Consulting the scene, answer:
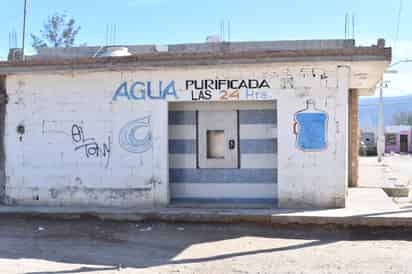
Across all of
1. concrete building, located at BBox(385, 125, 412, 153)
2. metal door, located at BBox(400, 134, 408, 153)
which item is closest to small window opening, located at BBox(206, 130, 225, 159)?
concrete building, located at BBox(385, 125, 412, 153)

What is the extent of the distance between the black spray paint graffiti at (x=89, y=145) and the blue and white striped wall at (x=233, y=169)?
1.39 metres

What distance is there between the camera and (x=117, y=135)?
11.2 metres

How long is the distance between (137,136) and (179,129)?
997mm

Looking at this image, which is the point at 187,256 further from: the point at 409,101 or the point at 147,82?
the point at 409,101

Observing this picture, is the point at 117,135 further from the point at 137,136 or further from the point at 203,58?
the point at 203,58

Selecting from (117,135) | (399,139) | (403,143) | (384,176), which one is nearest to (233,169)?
(117,135)

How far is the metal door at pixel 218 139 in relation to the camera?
37.6 feet

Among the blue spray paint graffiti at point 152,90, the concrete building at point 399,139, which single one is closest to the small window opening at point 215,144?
the blue spray paint graffiti at point 152,90

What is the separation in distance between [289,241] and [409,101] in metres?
93.7

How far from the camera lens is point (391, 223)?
31.2ft

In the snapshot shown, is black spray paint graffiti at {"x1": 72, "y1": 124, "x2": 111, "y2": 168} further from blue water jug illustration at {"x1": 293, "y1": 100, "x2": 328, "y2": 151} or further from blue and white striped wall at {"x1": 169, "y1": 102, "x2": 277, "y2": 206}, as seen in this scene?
blue water jug illustration at {"x1": 293, "y1": 100, "x2": 328, "y2": 151}

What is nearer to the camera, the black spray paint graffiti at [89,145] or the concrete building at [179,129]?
the concrete building at [179,129]

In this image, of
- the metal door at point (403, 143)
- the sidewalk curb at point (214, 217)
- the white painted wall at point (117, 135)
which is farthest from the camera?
the metal door at point (403, 143)

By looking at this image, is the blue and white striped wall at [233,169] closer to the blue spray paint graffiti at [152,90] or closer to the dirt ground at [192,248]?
the blue spray paint graffiti at [152,90]
